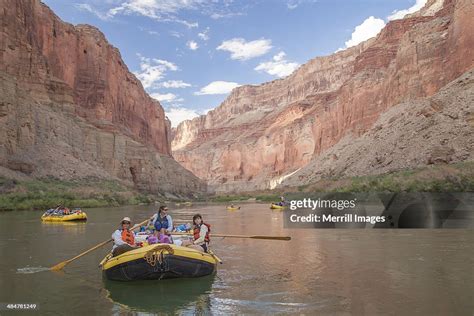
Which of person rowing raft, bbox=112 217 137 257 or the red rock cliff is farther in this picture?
the red rock cliff

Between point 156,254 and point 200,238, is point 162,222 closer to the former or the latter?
point 200,238

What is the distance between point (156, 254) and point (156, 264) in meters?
0.24

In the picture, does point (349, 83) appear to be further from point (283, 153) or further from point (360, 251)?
point (360, 251)

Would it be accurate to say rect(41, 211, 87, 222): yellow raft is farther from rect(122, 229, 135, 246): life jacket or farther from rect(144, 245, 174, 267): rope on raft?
rect(144, 245, 174, 267): rope on raft

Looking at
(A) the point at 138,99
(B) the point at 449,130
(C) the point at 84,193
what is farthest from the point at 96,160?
(B) the point at 449,130

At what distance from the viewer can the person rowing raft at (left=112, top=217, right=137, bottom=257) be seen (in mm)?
10867

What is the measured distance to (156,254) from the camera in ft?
32.8

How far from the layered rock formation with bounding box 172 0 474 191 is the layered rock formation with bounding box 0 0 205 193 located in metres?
35.1

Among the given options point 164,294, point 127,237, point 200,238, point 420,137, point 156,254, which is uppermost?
point 420,137

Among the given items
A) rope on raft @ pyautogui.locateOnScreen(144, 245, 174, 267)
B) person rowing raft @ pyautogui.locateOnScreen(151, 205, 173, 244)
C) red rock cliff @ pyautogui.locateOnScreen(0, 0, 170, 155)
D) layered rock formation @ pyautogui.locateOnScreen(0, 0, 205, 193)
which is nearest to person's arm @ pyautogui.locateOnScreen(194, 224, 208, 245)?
person rowing raft @ pyautogui.locateOnScreen(151, 205, 173, 244)

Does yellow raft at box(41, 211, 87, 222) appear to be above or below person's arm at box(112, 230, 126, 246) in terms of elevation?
below

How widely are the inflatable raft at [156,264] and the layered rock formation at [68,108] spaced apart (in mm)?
41162

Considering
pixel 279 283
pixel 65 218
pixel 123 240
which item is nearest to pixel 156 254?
pixel 123 240

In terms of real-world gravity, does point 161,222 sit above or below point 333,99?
below
